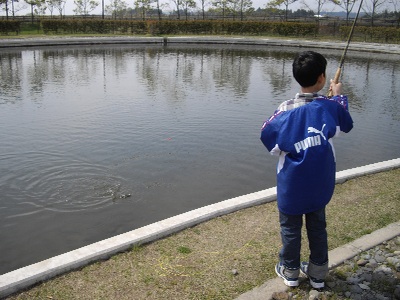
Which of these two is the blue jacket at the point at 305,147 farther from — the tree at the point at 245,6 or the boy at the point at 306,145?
the tree at the point at 245,6

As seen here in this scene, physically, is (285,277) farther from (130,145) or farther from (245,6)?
(245,6)

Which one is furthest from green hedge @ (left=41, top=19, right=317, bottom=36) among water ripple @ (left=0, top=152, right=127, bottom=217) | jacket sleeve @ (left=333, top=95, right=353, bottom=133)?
jacket sleeve @ (left=333, top=95, right=353, bottom=133)

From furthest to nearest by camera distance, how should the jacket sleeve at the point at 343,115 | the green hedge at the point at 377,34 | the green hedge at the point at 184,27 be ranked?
the green hedge at the point at 184,27, the green hedge at the point at 377,34, the jacket sleeve at the point at 343,115

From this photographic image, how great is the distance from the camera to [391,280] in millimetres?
3359

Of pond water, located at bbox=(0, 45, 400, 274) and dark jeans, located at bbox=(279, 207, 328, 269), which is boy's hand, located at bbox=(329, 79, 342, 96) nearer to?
dark jeans, located at bbox=(279, 207, 328, 269)

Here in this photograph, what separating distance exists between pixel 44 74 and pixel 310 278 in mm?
16204

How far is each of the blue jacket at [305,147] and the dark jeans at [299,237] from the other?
0.36 feet

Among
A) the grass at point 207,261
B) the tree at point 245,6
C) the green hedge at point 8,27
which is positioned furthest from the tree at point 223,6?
the grass at point 207,261

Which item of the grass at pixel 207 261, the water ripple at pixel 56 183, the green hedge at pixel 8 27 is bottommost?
the water ripple at pixel 56 183

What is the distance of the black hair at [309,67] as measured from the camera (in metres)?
2.91

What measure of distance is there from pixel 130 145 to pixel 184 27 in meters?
35.3

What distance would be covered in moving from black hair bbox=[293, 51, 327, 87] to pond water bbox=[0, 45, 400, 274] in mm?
3114

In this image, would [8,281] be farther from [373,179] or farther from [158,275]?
[373,179]

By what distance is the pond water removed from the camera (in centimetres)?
547
